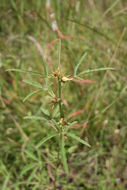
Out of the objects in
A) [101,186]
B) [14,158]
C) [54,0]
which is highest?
[54,0]

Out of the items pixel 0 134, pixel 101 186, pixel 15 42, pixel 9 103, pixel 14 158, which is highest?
pixel 15 42

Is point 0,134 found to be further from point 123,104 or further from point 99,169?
point 123,104

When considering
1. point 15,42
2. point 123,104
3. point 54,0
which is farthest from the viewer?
point 15,42

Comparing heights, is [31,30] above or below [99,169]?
above

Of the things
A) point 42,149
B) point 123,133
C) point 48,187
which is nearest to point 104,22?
point 123,133

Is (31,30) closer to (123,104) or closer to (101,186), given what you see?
(123,104)

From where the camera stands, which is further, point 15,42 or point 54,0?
point 15,42

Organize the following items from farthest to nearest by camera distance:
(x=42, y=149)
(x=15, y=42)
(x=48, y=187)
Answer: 1. (x=15, y=42)
2. (x=42, y=149)
3. (x=48, y=187)

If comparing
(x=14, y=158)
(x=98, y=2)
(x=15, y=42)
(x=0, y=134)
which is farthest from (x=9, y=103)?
(x=98, y=2)

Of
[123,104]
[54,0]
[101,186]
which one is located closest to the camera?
[101,186]
